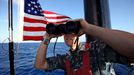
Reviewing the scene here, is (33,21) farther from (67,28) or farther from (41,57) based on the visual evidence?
(67,28)

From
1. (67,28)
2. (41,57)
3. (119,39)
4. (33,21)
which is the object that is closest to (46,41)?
(41,57)

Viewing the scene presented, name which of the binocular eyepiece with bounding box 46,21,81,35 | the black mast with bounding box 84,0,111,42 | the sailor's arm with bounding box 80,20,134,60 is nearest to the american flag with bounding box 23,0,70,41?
the black mast with bounding box 84,0,111,42

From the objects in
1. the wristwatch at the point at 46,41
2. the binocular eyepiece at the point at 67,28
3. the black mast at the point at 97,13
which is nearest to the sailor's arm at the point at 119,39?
the binocular eyepiece at the point at 67,28

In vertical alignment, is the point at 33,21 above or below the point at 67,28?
above

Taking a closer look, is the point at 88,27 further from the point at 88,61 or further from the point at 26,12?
the point at 26,12

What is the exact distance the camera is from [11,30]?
2348mm

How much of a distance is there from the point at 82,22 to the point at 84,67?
0.76 meters

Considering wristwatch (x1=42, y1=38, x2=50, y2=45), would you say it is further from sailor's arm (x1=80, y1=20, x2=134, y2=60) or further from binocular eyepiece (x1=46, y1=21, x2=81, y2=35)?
sailor's arm (x1=80, y1=20, x2=134, y2=60)

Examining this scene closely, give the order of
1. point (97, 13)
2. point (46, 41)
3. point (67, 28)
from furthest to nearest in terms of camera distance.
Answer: point (97, 13) → point (46, 41) → point (67, 28)

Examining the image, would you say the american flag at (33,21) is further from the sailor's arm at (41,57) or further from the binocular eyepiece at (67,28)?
the binocular eyepiece at (67,28)

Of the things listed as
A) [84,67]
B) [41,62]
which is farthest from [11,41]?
[84,67]

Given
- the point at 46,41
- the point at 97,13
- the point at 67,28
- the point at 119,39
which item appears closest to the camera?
the point at 119,39

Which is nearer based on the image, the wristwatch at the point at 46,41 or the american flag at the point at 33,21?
the wristwatch at the point at 46,41

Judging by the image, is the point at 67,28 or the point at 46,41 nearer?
the point at 67,28
